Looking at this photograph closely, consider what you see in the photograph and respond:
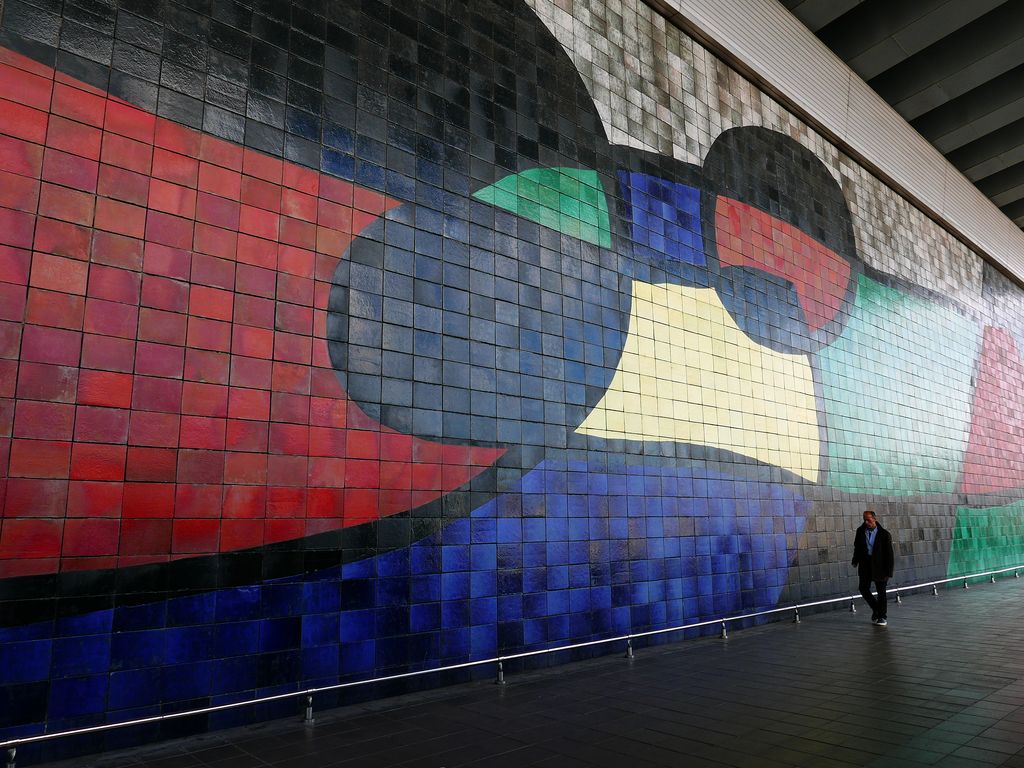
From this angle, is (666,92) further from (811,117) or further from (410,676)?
(410,676)

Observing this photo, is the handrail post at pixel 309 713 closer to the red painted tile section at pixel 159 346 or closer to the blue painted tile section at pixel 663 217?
the red painted tile section at pixel 159 346

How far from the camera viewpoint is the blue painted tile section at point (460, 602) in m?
4.05

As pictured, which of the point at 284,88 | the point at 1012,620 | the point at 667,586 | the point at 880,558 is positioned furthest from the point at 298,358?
the point at 1012,620

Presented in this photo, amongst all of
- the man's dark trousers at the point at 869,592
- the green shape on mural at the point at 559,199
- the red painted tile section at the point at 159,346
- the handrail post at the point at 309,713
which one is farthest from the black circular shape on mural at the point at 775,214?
the handrail post at the point at 309,713

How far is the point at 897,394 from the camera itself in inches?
484

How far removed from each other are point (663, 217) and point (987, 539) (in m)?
11.3

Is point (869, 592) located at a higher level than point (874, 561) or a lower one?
lower

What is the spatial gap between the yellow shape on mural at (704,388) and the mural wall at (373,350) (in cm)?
5

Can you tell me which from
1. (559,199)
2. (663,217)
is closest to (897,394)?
(663,217)

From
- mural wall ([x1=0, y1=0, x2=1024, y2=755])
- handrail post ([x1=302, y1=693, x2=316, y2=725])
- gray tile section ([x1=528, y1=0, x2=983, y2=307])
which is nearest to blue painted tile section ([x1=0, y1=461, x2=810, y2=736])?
mural wall ([x1=0, y1=0, x2=1024, y2=755])

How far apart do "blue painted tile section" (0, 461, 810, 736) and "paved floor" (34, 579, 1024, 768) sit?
14.0 inches

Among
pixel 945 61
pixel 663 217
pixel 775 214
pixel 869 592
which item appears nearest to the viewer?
pixel 663 217

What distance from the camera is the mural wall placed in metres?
4.12

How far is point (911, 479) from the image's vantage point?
1227 centimetres
